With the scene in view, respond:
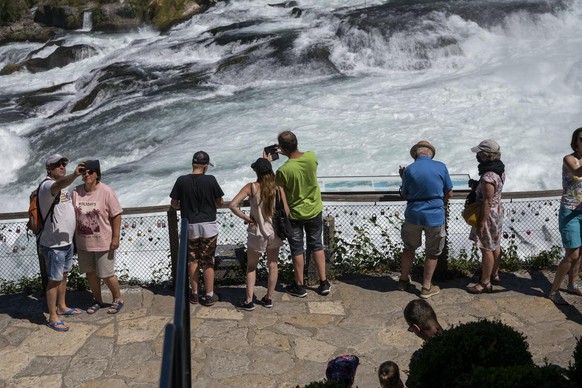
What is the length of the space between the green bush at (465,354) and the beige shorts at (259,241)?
3015mm

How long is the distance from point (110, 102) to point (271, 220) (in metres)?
12.3

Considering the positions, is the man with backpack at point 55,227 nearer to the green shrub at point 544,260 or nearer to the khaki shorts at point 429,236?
the khaki shorts at point 429,236

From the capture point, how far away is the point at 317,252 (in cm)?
722

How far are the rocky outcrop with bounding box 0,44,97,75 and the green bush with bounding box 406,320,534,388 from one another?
2169 cm

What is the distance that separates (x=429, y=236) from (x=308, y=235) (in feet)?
3.72

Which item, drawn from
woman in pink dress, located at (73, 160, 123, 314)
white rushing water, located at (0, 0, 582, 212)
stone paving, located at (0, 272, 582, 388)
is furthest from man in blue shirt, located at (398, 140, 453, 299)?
white rushing water, located at (0, 0, 582, 212)

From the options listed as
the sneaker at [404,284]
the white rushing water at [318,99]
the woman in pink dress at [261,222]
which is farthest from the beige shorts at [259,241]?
the white rushing water at [318,99]

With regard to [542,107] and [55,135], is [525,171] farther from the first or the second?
[55,135]

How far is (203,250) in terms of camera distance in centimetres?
708

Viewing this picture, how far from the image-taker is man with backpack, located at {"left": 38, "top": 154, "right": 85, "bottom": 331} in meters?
6.47

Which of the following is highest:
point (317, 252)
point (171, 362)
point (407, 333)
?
point (171, 362)

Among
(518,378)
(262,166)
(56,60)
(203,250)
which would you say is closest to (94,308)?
(203,250)

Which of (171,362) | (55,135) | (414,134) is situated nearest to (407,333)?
(171,362)

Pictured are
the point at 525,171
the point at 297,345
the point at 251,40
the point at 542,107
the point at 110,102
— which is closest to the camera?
the point at 297,345
